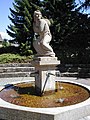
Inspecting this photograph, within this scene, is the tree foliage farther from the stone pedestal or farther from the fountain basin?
the fountain basin

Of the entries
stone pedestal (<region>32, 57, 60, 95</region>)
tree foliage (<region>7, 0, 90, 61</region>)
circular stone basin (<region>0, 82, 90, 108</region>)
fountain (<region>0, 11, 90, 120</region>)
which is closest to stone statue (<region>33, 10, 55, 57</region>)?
fountain (<region>0, 11, 90, 120</region>)

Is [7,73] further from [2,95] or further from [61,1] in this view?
[61,1]

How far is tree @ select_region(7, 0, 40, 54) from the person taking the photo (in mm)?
21969

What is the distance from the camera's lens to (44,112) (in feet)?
21.7

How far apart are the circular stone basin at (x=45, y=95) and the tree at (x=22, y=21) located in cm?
1219

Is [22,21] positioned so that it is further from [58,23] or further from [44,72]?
[44,72]

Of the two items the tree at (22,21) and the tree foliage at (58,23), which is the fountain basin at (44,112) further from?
the tree at (22,21)

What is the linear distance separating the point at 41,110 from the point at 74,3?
55.9 feet

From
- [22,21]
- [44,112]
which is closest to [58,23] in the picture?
[22,21]

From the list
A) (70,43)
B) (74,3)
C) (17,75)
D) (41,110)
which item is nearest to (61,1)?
(74,3)

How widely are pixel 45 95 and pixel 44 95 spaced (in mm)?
42

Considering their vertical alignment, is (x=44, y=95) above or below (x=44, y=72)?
below

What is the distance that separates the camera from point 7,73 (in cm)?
1582

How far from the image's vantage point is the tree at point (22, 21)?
2197cm
